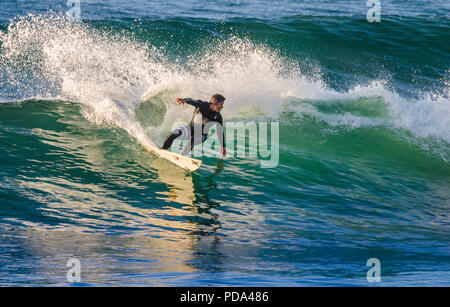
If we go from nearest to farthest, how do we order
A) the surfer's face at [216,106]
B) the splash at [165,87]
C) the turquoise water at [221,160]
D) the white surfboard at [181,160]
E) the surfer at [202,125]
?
the turquoise water at [221,160] < the white surfboard at [181,160] < the surfer's face at [216,106] < the surfer at [202,125] < the splash at [165,87]

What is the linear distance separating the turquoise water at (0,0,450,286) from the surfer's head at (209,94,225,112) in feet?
3.77

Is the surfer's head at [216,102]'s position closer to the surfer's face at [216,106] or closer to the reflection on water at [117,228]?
the surfer's face at [216,106]

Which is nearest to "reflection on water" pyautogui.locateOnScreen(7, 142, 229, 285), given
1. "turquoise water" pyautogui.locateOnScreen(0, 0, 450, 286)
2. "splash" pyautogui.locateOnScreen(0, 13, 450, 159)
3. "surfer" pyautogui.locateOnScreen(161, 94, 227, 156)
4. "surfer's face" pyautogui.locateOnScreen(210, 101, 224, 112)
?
"turquoise water" pyautogui.locateOnScreen(0, 0, 450, 286)

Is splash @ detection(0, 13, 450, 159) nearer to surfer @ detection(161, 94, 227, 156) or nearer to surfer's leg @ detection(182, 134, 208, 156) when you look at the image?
surfer's leg @ detection(182, 134, 208, 156)

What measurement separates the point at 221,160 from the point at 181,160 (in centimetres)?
113

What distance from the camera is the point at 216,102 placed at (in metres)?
8.63

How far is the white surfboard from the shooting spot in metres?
8.53

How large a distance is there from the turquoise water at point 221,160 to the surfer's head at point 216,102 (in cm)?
115

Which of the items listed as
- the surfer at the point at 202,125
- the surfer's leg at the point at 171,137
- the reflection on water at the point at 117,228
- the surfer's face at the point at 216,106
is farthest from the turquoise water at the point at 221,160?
the surfer's face at the point at 216,106

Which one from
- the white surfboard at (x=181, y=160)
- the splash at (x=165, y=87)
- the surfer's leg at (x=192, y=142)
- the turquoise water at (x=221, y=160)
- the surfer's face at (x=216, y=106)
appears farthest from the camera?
the splash at (x=165, y=87)

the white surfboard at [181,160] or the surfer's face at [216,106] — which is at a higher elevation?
the surfer's face at [216,106]

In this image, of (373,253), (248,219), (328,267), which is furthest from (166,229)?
(373,253)

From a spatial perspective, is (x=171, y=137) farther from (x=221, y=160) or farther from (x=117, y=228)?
(x=117, y=228)

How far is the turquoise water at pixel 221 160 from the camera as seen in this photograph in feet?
19.1
